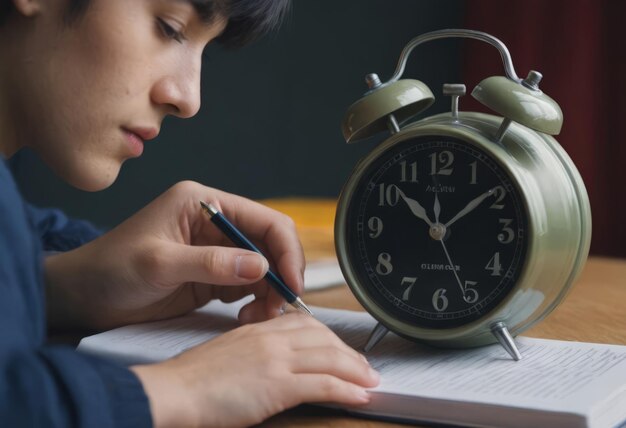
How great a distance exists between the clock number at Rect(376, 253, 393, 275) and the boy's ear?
1.75ft

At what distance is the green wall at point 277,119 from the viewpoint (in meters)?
3.60

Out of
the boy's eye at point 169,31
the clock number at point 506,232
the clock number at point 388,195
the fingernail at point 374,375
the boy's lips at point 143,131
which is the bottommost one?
the fingernail at point 374,375

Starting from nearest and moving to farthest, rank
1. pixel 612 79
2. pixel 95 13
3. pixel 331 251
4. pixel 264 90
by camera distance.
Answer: pixel 95 13 < pixel 331 251 < pixel 612 79 < pixel 264 90

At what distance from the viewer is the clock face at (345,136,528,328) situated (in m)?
0.92

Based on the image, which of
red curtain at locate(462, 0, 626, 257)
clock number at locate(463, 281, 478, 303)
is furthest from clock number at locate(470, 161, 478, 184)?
red curtain at locate(462, 0, 626, 257)

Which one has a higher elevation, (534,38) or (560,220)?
(534,38)

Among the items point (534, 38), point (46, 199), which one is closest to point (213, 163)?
point (46, 199)

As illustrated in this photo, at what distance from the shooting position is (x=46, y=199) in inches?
165

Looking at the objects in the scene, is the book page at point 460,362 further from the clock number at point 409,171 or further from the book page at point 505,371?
the clock number at point 409,171

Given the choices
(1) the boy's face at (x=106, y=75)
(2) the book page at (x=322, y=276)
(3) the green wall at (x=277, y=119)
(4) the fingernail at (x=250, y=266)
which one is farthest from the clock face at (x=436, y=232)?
(3) the green wall at (x=277, y=119)

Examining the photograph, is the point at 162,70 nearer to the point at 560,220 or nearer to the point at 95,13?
the point at 95,13

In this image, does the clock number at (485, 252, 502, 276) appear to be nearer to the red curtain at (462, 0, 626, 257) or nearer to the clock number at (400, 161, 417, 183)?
the clock number at (400, 161, 417, 183)

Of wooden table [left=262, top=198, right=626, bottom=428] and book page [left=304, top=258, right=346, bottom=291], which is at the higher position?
wooden table [left=262, top=198, right=626, bottom=428]

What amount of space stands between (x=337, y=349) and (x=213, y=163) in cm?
334
